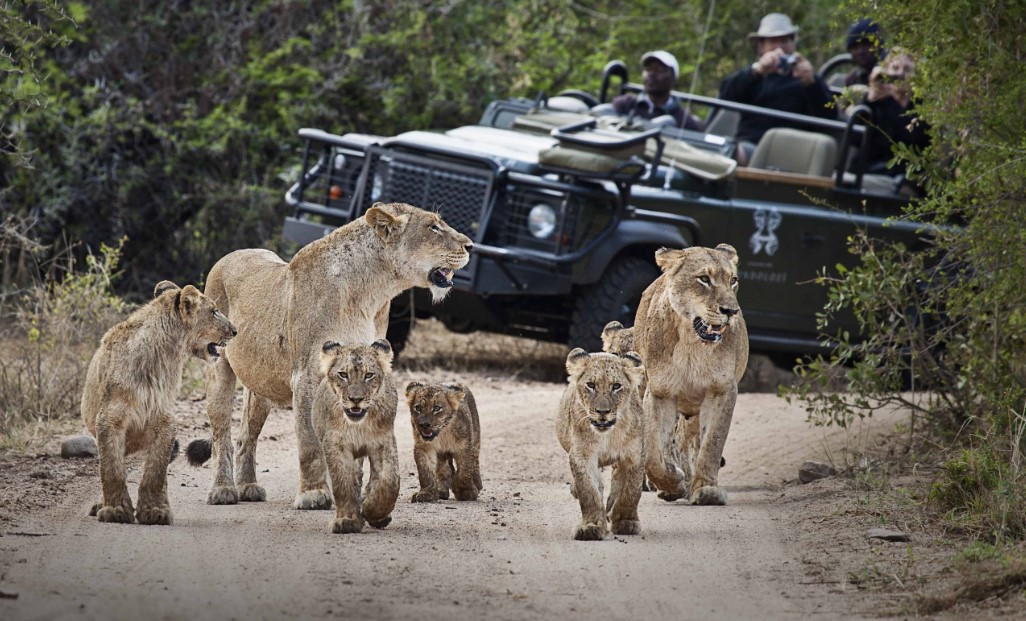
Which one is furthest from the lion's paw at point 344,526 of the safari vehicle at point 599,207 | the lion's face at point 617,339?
the safari vehicle at point 599,207

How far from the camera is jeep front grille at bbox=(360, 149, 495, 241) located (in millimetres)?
11047

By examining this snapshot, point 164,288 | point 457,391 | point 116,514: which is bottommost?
point 116,514

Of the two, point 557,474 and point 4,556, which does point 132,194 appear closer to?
point 557,474

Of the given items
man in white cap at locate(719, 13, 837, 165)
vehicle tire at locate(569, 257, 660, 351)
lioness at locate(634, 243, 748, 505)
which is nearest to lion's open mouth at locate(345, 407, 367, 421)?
lioness at locate(634, 243, 748, 505)

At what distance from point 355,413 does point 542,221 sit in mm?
4723

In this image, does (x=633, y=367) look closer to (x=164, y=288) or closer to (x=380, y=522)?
(x=380, y=522)

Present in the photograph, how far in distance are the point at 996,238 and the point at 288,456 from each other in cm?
434

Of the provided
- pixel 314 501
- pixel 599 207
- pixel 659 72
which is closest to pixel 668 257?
pixel 314 501

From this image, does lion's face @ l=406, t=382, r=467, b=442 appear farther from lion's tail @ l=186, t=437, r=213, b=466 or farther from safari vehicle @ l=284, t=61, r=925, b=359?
safari vehicle @ l=284, t=61, r=925, b=359

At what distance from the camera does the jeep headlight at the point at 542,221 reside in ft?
35.9

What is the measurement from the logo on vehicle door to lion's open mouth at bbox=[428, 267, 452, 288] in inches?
185

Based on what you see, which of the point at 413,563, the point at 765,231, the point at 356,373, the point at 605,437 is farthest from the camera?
the point at 765,231

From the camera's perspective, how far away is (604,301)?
11.2m

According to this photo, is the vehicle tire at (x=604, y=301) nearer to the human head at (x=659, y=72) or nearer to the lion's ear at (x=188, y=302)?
the human head at (x=659, y=72)
